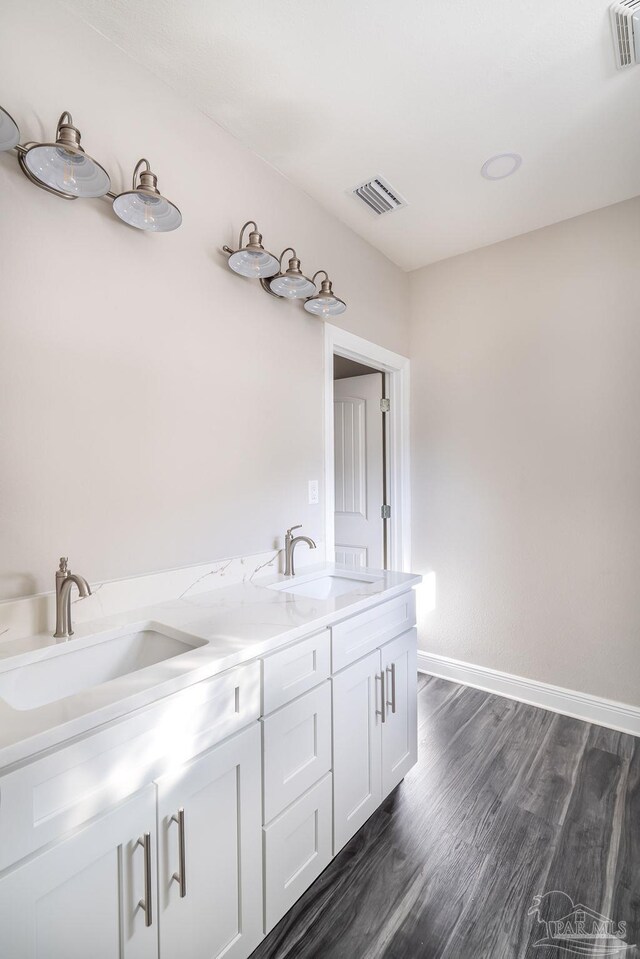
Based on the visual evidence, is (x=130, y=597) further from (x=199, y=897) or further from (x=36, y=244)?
(x=36, y=244)

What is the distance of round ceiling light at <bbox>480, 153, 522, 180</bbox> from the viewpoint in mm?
2053

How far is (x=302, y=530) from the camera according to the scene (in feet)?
7.32

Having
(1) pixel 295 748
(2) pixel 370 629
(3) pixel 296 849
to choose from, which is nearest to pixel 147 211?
(2) pixel 370 629

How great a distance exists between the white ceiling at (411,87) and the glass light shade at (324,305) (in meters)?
0.62

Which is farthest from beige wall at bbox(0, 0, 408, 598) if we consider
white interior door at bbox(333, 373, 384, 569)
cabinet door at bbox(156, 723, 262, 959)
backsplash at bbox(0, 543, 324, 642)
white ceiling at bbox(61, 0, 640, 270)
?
white interior door at bbox(333, 373, 384, 569)

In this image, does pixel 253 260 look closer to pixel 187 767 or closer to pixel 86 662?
pixel 86 662

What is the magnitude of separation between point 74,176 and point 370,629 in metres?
1.73

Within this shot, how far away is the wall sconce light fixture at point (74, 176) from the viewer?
1.16 meters

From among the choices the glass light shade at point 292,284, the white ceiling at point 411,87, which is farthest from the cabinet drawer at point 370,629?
the white ceiling at point 411,87

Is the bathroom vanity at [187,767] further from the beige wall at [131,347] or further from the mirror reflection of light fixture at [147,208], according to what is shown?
the mirror reflection of light fixture at [147,208]

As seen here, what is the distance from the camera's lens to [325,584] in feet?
6.86

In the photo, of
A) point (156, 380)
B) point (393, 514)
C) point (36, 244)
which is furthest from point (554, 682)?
point (36, 244)

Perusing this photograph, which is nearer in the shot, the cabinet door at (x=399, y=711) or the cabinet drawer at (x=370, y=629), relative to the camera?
the cabinet drawer at (x=370, y=629)

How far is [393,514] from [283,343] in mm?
1521
